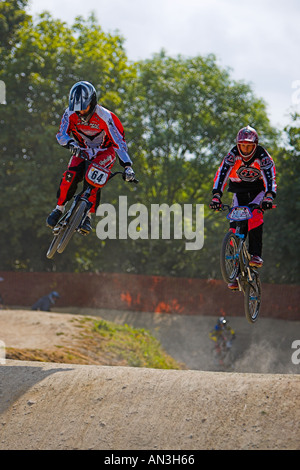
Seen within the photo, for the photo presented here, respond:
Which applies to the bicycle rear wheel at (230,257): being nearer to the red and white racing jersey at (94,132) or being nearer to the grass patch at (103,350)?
the red and white racing jersey at (94,132)

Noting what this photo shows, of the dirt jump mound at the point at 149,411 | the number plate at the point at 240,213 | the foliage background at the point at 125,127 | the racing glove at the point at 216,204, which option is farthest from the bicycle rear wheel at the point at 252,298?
the foliage background at the point at 125,127

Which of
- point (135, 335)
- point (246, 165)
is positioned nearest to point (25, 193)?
point (135, 335)

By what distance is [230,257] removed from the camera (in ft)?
39.8

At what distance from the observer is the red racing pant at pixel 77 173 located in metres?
12.5

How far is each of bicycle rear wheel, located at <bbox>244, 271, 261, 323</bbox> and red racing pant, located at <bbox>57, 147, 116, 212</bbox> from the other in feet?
11.0

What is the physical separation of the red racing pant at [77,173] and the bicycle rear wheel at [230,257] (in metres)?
2.55

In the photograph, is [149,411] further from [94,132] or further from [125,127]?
[125,127]

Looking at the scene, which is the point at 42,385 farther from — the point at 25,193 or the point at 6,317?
the point at 25,193

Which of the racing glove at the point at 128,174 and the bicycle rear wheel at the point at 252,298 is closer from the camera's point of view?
the racing glove at the point at 128,174

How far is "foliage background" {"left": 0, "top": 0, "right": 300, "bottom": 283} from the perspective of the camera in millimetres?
42188

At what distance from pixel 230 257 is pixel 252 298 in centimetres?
144

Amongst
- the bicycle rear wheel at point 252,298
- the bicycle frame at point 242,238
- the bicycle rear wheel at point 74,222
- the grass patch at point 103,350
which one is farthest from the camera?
the grass patch at point 103,350

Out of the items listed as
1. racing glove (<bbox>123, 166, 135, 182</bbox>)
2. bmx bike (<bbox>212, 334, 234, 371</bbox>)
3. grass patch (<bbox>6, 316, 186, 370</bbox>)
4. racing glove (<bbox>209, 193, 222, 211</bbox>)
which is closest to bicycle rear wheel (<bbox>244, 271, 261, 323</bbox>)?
racing glove (<bbox>209, 193, 222, 211</bbox>)

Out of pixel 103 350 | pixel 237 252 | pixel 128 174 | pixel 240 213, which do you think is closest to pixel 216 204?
pixel 240 213
